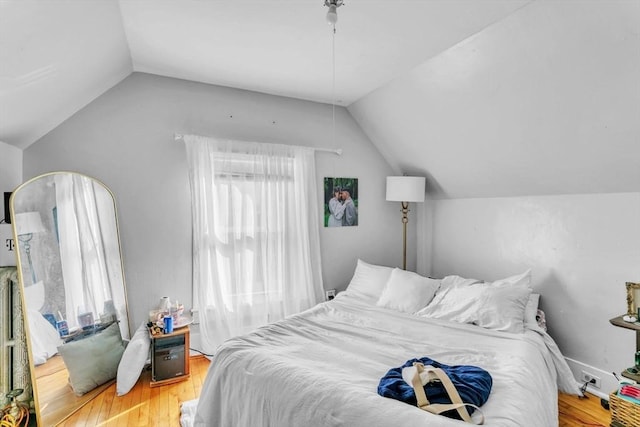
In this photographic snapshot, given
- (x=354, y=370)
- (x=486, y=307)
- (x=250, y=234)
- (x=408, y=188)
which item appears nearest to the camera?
(x=354, y=370)

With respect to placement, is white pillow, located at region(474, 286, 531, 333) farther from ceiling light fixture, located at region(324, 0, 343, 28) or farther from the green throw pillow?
the green throw pillow

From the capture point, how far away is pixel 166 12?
1.94 meters

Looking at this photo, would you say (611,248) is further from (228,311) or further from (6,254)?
(6,254)

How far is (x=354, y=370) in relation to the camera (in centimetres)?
173

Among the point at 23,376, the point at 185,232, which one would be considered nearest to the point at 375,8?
the point at 185,232

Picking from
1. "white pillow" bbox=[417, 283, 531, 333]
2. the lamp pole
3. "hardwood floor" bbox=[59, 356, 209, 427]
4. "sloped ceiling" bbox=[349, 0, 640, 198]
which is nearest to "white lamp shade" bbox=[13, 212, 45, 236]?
"hardwood floor" bbox=[59, 356, 209, 427]

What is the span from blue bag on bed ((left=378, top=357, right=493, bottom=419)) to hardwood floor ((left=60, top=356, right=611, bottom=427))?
43.9 inches

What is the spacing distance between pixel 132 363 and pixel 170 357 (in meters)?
0.26

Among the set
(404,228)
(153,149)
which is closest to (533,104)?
(404,228)

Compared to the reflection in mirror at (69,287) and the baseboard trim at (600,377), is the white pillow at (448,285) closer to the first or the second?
the baseboard trim at (600,377)

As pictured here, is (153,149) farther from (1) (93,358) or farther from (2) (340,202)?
(2) (340,202)

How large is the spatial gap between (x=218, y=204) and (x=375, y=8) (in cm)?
199

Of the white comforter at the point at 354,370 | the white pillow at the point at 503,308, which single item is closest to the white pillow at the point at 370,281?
the white comforter at the point at 354,370

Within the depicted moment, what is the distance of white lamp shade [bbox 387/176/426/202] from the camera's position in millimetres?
3496
